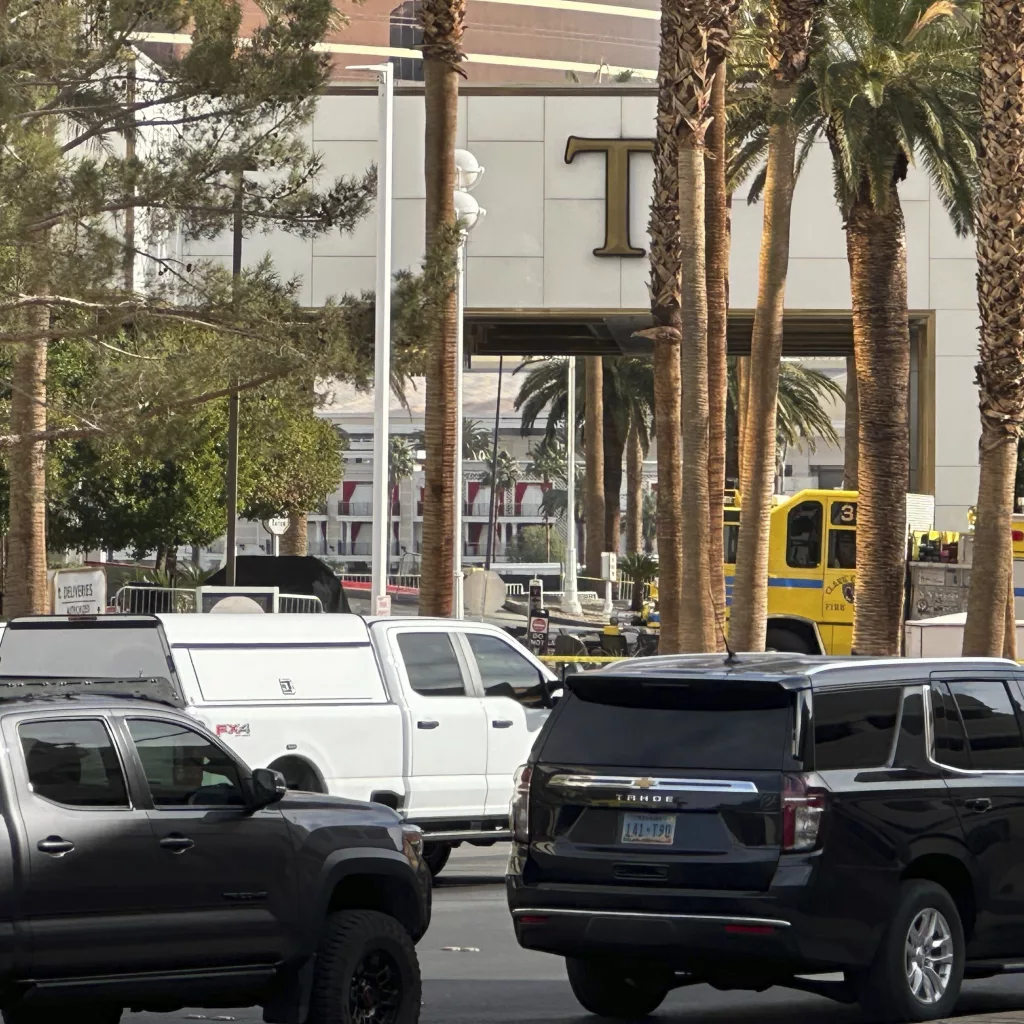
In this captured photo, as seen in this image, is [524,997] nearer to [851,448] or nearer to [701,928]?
[701,928]

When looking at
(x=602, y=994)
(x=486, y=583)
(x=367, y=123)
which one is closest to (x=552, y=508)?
(x=367, y=123)

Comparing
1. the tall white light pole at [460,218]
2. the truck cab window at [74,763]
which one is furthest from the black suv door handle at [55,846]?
the tall white light pole at [460,218]

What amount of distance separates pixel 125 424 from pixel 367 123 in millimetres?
21964

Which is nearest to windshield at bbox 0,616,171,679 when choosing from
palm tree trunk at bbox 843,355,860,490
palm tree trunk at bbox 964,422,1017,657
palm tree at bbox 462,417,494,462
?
palm tree trunk at bbox 964,422,1017,657

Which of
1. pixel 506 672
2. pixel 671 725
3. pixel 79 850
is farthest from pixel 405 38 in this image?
pixel 79 850

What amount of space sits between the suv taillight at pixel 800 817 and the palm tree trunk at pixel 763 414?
17715 millimetres

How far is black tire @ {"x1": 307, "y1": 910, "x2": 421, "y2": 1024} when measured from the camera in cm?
792

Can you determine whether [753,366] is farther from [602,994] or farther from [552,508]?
[552,508]

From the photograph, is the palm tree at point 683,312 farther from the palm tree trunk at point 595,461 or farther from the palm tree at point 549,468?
the palm tree at point 549,468

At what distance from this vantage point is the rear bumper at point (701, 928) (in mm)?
8156

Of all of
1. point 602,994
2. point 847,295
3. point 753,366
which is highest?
point 847,295

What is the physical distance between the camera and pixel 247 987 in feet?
25.4

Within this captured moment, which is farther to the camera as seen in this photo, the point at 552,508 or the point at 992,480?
the point at 552,508

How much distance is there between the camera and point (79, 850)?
7086mm
